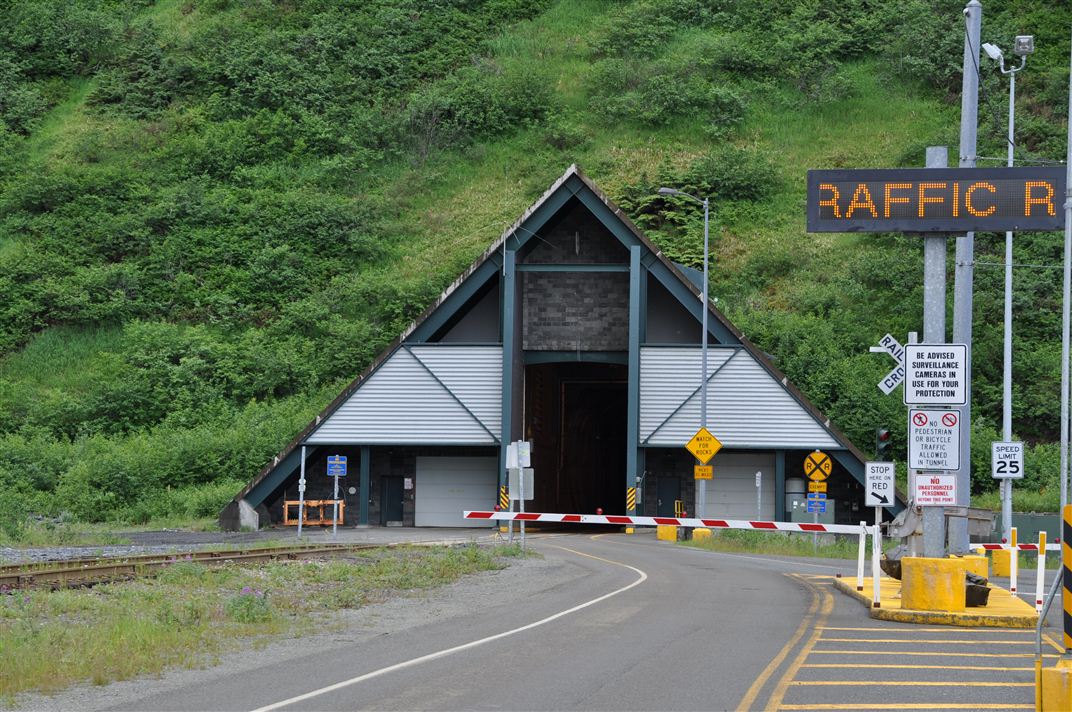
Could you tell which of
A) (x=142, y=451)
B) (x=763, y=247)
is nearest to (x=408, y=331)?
(x=142, y=451)

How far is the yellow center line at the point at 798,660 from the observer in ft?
37.6

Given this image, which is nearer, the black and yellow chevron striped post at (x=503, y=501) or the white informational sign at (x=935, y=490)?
the white informational sign at (x=935, y=490)

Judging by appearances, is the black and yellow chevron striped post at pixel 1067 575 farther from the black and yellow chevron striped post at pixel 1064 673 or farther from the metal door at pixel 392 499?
the metal door at pixel 392 499

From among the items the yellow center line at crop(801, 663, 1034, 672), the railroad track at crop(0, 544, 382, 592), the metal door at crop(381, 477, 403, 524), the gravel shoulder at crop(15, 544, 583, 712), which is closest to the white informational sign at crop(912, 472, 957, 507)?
the yellow center line at crop(801, 663, 1034, 672)

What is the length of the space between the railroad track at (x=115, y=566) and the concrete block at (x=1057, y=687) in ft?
49.4

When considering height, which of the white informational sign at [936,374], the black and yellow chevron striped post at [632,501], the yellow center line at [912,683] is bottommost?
the black and yellow chevron striped post at [632,501]

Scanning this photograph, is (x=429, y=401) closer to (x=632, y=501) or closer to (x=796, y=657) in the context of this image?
(x=632, y=501)

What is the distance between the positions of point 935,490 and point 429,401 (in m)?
30.0

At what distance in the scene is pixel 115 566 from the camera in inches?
924

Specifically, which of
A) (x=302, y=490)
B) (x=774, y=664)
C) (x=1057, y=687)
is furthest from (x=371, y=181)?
(x=1057, y=687)

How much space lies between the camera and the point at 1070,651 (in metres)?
10.1

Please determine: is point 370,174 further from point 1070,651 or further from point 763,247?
point 1070,651

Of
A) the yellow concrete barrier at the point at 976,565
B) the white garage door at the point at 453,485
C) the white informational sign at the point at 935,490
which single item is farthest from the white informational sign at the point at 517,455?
the white garage door at the point at 453,485

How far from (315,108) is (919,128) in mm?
33891
